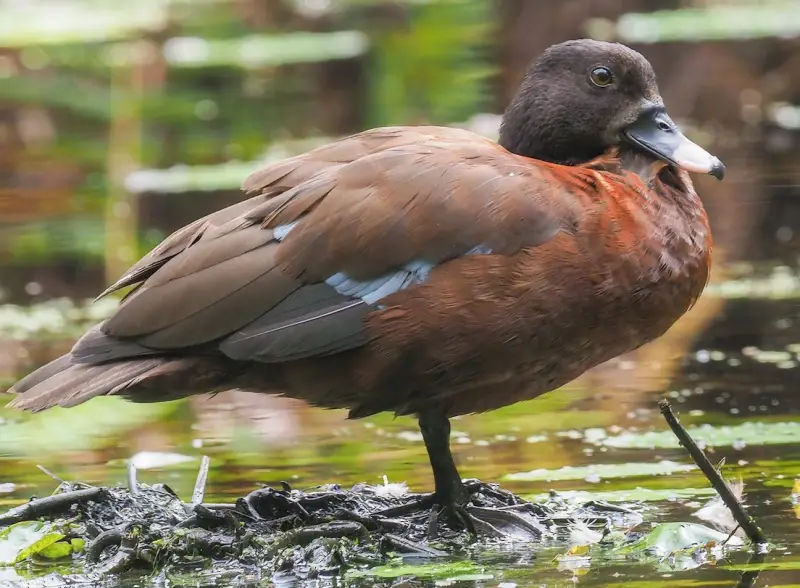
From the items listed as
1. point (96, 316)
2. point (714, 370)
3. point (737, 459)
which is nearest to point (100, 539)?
point (737, 459)

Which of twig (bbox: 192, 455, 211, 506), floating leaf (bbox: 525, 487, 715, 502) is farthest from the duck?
floating leaf (bbox: 525, 487, 715, 502)

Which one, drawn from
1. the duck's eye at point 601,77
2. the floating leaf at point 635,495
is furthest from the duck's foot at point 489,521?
the duck's eye at point 601,77

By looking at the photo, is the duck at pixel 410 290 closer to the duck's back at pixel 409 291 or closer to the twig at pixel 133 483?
the duck's back at pixel 409 291

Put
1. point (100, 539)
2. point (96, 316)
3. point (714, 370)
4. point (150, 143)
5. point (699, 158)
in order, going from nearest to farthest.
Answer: point (100, 539) < point (699, 158) < point (714, 370) < point (96, 316) < point (150, 143)

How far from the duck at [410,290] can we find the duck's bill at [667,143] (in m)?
0.05

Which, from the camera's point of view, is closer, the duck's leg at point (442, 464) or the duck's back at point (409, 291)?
the duck's back at point (409, 291)

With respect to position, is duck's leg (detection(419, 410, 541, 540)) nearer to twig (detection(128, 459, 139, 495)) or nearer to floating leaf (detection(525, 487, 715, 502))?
floating leaf (detection(525, 487, 715, 502))

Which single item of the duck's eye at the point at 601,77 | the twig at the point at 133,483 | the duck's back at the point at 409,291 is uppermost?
the duck's eye at the point at 601,77

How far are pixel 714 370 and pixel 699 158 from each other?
192 cm

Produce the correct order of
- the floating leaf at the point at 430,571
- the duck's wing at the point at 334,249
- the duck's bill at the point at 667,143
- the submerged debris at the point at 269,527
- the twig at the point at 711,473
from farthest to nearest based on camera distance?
1. the duck's bill at the point at 667,143
2. the duck's wing at the point at 334,249
3. the submerged debris at the point at 269,527
4. the floating leaf at the point at 430,571
5. the twig at the point at 711,473

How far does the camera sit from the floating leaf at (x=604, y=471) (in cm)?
596

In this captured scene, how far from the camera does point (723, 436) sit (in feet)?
20.9

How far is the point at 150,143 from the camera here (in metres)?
15.9

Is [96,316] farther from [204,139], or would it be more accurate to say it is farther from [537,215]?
[204,139]
